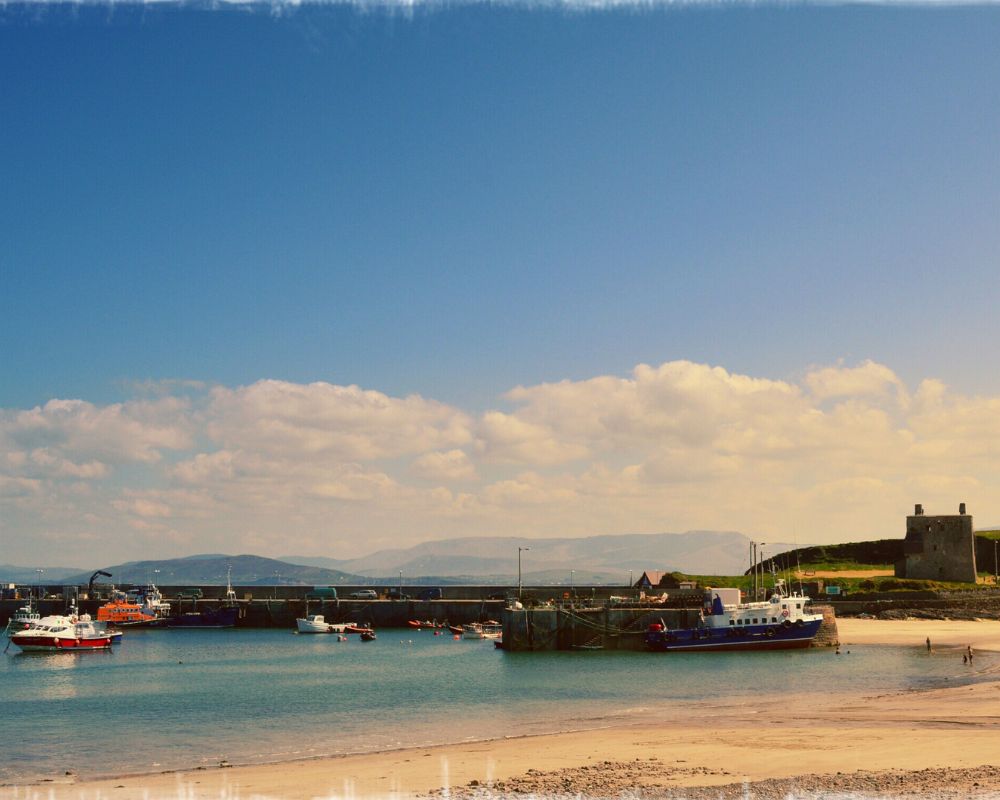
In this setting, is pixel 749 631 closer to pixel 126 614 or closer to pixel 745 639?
pixel 745 639

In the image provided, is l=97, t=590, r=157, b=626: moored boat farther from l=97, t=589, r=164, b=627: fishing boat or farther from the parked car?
the parked car

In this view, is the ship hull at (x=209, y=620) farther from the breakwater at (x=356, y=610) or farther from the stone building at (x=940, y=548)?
the stone building at (x=940, y=548)

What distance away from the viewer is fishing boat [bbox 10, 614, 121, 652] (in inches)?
3260

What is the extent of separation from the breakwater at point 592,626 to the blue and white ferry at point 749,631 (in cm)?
161

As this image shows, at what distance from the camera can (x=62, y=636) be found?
83.8 metres

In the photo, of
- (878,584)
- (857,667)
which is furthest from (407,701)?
(878,584)

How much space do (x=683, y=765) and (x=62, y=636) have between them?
69.2 m

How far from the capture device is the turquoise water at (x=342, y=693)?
125 feet

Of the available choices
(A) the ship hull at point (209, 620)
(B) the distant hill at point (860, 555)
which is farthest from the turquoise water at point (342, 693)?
(B) the distant hill at point (860, 555)

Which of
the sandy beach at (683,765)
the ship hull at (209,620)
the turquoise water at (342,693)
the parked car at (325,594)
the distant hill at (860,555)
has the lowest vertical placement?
the ship hull at (209,620)

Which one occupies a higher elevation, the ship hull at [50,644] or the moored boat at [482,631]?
the ship hull at [50,644]

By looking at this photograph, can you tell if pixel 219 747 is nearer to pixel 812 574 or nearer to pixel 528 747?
pixel 528 747

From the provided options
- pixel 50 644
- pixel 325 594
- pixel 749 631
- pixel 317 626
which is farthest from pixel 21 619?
pixel 749 631

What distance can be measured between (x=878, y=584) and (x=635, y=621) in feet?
130
